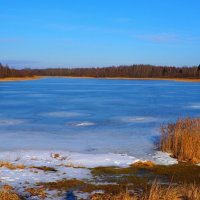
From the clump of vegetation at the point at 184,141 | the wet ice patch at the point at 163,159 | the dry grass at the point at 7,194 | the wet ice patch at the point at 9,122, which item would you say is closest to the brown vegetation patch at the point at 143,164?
the wet ice patch at the point at 163,159

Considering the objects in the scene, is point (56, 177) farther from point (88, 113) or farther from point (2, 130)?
point (88, 113)

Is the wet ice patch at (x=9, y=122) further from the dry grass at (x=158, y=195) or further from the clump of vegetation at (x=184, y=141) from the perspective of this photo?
the dry grass at (x=158, y=195)

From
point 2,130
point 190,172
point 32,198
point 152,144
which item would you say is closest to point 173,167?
point 190,172

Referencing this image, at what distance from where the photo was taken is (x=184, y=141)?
8102 millimetres

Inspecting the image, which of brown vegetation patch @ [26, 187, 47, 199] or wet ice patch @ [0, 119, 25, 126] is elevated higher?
brown vegetation patch @ [26, 187, 47, 199]

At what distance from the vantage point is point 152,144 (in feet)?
30.9

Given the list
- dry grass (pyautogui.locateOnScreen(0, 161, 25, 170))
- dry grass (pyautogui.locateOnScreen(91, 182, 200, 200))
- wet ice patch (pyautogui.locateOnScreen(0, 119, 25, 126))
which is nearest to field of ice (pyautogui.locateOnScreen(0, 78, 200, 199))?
wet ice patch (pyautogui.locateOnScreen(0, 119, 25, 126))

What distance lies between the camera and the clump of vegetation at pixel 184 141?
26.3 ft

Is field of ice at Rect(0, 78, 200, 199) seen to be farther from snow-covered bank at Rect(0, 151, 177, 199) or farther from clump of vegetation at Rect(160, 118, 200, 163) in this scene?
clump of vegetation at Rect(160, 118, 200, 163)

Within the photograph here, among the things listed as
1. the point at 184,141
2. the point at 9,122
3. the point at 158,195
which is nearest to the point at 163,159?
the point at 184,141

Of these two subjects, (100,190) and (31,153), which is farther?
(31,153)

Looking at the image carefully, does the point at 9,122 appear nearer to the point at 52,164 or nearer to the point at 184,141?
the point at 52,164

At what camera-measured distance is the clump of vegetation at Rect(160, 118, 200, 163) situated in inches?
316

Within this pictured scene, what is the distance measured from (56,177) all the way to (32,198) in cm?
122
